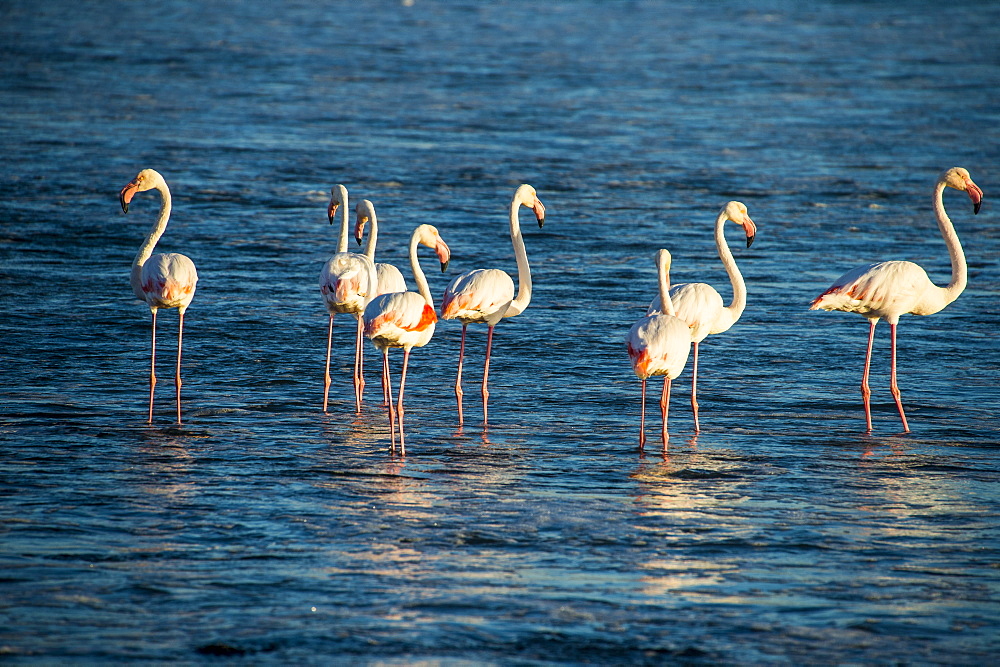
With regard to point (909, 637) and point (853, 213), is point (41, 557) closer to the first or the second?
point (909, 637)

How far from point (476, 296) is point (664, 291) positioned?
1.26 metres

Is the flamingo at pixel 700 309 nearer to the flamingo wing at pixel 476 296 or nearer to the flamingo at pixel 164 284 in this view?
the flamingo wing at pixel 476 296

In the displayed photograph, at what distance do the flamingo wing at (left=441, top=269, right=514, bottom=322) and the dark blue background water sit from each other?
2.36 feet

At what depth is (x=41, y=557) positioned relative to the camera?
5.84 meters

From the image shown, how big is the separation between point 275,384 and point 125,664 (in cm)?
416

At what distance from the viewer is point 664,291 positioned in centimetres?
786

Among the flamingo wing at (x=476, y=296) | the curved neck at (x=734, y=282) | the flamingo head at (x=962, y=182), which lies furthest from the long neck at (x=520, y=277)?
the flamingo head at (x=962, y=182)

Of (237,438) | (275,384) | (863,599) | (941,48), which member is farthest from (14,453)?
(941,48)

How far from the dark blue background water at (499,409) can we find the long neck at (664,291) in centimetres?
86

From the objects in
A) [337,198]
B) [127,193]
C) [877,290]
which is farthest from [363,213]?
[877,290]

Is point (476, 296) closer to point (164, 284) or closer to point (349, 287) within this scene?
point (349, 287)

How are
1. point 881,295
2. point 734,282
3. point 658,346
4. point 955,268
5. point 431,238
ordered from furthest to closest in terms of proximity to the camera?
1. point 955,268
2. point 734,282
3. point 881,295
4. point 431,238
5. point 658,346

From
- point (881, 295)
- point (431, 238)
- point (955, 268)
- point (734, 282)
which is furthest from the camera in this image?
point (955, 268)

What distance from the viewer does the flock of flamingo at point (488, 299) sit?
7.54 m
